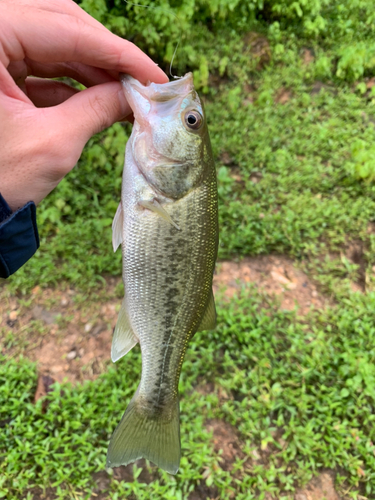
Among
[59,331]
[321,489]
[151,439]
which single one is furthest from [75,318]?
[321,489]

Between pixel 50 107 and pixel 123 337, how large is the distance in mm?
1299

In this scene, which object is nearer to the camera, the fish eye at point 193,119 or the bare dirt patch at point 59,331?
the fish eye at point 193,119

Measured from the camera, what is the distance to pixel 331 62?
6246mm

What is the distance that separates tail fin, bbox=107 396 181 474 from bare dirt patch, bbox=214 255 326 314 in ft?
6.23

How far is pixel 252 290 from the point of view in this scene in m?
3.84

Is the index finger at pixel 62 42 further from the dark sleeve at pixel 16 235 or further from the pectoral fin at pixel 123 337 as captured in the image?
the pectoral fin at pixel 123 337

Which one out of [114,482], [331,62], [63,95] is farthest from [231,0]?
[114,482]

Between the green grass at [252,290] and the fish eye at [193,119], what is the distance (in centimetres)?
215

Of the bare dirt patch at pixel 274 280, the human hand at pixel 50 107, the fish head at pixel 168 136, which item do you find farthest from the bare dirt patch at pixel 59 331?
the fish head at pixel 168 136

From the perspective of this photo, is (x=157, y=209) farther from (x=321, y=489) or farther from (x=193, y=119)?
(x=321, y=489)

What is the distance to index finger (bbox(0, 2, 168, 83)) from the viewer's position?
171cm

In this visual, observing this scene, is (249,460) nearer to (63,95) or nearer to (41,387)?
(41,387)

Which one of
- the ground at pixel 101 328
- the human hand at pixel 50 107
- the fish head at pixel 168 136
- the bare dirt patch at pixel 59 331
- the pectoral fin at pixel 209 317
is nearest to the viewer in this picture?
the human hand at pixel 50 107

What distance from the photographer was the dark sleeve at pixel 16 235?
1641 mm
